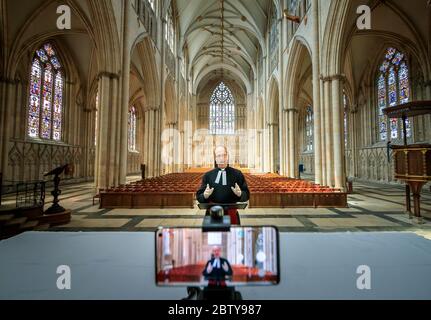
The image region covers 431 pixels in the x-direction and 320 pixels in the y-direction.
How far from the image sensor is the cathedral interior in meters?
3.54

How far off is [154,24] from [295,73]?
34.6 feet

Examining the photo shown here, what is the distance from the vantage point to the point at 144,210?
757 cm

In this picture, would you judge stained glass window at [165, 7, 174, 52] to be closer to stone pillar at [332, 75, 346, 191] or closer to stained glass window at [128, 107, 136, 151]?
stained glass window at [128, 107, 136, 151]

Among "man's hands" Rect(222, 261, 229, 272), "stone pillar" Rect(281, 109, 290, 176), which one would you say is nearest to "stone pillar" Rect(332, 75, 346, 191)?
"stone pillar" Rect(281, 109, 290, 176)

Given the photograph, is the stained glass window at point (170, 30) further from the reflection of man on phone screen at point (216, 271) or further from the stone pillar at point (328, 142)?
the reflection of man on phone screen at point (216, 271)

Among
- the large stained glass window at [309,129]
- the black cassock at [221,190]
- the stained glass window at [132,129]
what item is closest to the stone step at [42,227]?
the black cassock at [221,190]

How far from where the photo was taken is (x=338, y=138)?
34.0 ft

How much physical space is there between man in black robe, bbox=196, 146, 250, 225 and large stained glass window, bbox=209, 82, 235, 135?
3930 centimetres

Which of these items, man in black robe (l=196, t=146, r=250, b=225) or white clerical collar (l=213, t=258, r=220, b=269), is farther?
man in black robe (l=196, t=146, r=250, b=225)

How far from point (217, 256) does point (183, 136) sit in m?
30.0

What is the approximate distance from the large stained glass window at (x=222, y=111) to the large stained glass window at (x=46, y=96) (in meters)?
26.9

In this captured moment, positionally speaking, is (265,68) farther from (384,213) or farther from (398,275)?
(398,275)

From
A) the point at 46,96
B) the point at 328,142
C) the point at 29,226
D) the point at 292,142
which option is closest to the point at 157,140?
the point at 46,96

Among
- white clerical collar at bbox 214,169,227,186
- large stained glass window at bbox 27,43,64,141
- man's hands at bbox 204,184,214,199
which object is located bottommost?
man's hands at bbox 204,184,214,199
